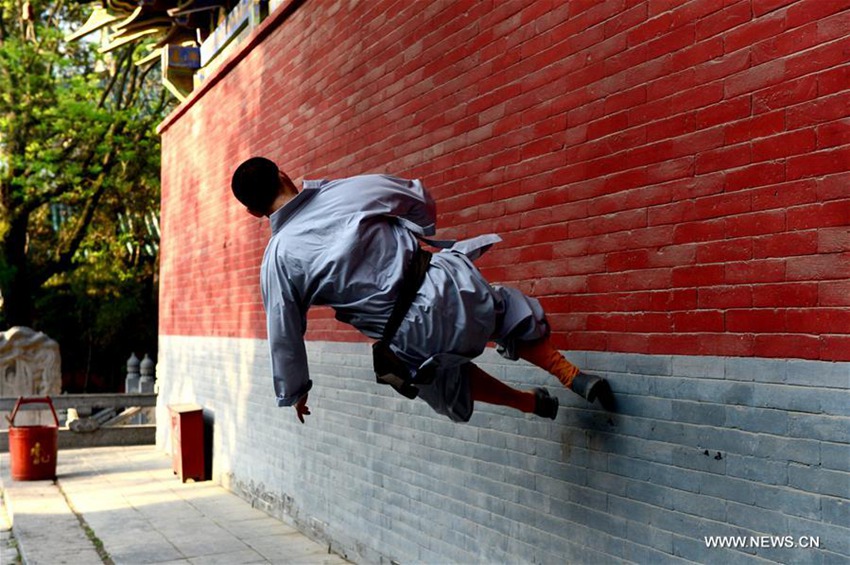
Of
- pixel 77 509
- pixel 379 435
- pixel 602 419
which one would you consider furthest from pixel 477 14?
pixel 77 509

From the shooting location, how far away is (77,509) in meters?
9.05

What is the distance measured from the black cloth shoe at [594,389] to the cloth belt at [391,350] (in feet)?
2.25

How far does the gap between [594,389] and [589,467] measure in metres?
0.44

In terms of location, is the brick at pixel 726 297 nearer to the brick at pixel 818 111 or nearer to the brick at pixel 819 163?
the brick at pixel 819 163

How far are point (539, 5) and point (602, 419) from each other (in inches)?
82.1

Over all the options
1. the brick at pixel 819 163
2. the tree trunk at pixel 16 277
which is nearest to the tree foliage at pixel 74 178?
Result: the tree trunk at pixel 16 277

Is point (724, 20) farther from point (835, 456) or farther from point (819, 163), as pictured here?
point (835, 456)

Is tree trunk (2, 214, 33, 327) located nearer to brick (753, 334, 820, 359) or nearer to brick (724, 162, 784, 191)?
brick (724, 162, 784, 191)

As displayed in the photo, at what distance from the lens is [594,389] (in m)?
4.23

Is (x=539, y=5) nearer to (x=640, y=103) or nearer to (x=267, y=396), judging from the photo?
(x=640, y=103)

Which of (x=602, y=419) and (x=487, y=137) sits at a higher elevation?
(x=487, y=137)

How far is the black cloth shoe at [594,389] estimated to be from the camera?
4.23 metres

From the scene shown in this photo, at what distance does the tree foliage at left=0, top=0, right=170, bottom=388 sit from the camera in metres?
24.2

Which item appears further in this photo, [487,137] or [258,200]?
[487,137]
